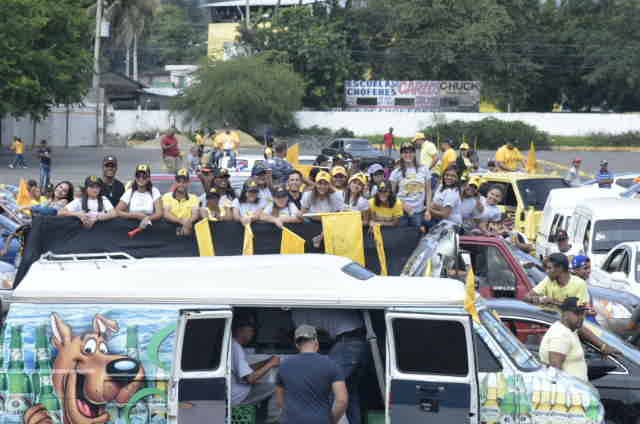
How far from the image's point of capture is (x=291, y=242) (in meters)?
10.6

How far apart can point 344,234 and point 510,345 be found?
138 inches

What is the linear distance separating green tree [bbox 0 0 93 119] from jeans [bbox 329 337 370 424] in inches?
1467

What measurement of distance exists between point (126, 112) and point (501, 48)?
26.4 meters

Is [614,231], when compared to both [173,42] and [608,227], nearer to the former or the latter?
[608,227]

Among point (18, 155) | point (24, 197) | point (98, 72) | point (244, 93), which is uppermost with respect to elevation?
point (98, 72)

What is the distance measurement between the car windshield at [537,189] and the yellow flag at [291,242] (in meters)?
11.1

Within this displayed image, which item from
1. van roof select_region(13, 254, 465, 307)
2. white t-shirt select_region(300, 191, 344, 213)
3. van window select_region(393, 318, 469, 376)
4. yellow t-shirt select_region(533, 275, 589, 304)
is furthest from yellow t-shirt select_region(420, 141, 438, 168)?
van window select_region(393, 318, 469, 376)

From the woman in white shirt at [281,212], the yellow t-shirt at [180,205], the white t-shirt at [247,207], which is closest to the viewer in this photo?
the woman in white shirt at [281,212]

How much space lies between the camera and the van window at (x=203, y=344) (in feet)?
22.1


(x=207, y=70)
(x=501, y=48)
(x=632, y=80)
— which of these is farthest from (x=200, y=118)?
(x=632, y=80)

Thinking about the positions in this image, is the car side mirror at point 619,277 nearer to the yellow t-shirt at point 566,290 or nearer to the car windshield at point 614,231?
the car windshield at point 614,231

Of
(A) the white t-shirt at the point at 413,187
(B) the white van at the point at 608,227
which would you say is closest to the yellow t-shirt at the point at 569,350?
(A) the white t-shirt at the point at 413,187

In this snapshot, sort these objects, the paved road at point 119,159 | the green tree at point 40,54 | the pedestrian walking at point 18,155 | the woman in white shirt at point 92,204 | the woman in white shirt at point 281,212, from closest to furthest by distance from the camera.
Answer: the woman in white shirt at point 281,212, the woman in white shirt at point 92,204, the paved road at point 119,159, the green tree at point 40,54, the pedestrian walking at point 18,155

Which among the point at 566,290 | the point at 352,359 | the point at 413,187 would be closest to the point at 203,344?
the point at 352,359
